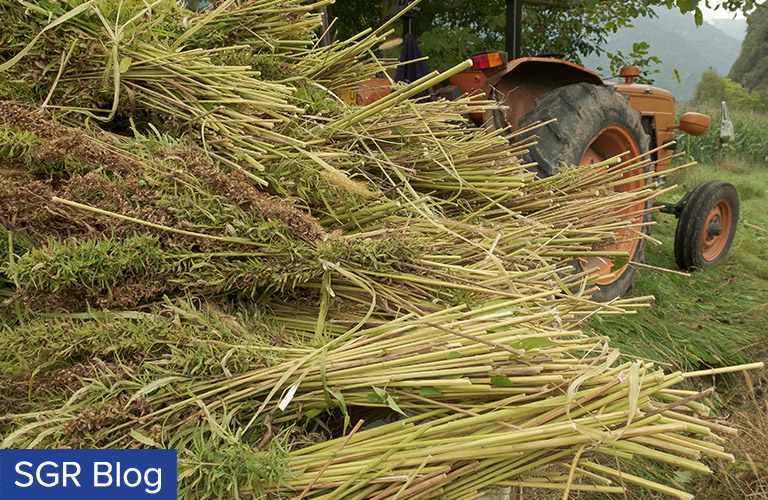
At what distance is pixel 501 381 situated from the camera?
3.55ft

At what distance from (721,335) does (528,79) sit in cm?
190

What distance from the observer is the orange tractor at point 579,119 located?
2992mm

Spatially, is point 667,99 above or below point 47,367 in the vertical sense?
above

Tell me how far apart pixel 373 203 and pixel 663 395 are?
0.81 m

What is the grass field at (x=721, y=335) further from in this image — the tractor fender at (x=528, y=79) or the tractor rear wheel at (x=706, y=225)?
the tractor fender at (x=528, y=79)

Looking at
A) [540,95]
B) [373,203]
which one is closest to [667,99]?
[540,95]

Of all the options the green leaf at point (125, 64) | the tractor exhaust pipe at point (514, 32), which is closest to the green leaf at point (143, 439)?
the green leaf at point (125, 64)

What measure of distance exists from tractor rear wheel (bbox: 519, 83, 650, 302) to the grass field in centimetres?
32

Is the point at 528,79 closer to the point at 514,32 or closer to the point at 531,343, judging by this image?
the point at 514,32

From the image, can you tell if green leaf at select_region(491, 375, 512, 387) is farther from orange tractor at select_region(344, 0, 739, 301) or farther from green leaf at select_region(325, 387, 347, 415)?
orange tractor at select_region(344, 0, 739, 301)

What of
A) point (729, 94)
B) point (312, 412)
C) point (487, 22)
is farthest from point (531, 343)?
point (729, 94)

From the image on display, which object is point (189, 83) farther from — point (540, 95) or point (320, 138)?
point (540, 95)

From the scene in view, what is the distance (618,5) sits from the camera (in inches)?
308

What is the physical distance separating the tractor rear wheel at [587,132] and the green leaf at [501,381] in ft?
5.85
